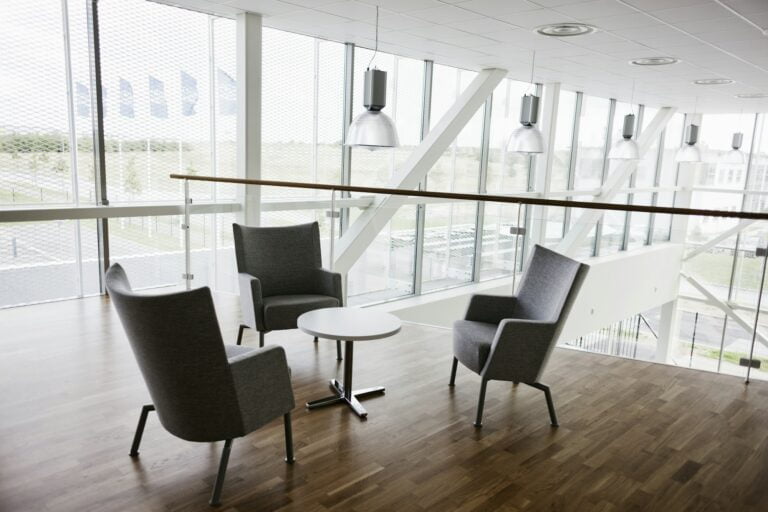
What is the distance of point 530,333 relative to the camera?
3.28m

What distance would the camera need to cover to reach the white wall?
4.61 m

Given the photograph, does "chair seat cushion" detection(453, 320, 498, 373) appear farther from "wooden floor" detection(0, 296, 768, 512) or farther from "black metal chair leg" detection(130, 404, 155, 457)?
"black metal chair leg" detection(130, 404, 155, 457)

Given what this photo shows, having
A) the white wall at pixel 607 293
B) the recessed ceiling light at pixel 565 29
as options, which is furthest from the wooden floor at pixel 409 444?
the recessed ceiling light at pixel 565 29


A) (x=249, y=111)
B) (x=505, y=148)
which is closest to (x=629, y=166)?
(x=505, y=148)

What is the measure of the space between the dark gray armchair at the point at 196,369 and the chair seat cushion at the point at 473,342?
4.06ft

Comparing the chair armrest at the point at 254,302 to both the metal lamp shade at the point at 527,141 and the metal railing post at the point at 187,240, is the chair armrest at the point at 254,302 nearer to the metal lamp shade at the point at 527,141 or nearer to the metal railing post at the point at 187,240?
the metal railing post at the point at 187,240

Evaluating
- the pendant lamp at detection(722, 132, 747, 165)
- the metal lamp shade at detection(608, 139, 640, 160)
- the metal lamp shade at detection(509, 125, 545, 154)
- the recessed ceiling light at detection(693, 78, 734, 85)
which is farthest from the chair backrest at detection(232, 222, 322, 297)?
the pendant lamp at detection(722, 132, 747, 165)

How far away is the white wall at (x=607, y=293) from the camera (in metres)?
4.61

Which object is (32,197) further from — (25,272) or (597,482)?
(597,482)

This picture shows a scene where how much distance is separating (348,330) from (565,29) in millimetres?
4010

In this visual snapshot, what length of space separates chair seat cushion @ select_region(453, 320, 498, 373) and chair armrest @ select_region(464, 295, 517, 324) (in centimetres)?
6

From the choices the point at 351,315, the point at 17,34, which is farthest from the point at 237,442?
the point at 17,34

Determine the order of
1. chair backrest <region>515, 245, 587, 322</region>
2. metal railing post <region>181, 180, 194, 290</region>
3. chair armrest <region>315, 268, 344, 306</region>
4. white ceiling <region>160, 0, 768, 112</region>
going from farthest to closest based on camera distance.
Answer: metal railing post <region>181, 180, 194, 290</region>, white ceiling <region>160, 0, 768, 112</region>, chair armrest <region>315, 268, 344, 306</region>, chair backrest <region>515, 245, 587, 322</region>

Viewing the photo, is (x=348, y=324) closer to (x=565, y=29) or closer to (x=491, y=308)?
(x=491, y=308)
